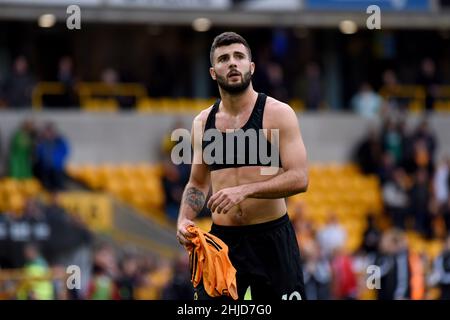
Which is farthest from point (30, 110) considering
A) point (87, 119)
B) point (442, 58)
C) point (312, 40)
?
point (442, 58)

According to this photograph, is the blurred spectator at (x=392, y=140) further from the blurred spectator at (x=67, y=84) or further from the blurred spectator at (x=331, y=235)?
the blurred spectator at (x=67, y=84)

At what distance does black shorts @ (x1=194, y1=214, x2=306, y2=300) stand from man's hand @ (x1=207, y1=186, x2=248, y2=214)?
70 centimetres

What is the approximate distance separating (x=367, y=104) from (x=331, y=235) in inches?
291

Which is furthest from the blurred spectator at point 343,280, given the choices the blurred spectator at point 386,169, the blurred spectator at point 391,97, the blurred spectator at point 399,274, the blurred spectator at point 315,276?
the blurred spectator at point 391,97

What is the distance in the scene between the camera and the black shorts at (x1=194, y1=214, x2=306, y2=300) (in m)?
9.70

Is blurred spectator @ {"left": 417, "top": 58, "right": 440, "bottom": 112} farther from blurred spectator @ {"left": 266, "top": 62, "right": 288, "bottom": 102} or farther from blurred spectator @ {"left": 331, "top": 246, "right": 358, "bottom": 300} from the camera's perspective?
blurred spectator @ {"left": 331, "top": 246, "right": 358, "bottom": 300}

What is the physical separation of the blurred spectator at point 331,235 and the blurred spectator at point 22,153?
5203 millimetres

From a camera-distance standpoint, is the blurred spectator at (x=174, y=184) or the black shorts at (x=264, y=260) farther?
the blurred spectator at (x=174, y=184)

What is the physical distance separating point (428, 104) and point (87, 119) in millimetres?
7915

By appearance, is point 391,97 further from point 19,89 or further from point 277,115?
point 277,115

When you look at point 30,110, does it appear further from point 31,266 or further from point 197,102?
point 31,266

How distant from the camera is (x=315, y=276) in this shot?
1800 centimetres

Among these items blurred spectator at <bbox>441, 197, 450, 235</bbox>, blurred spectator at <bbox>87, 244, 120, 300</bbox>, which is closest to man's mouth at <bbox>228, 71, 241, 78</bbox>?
blurred spectator at <bbox>87, 244, 120, 300</bbox>

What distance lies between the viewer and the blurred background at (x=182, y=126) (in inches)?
763
